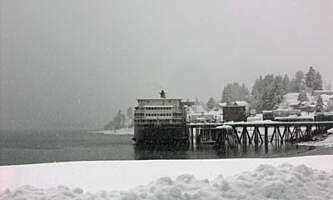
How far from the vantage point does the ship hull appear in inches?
145

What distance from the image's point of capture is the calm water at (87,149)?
3.57 metres

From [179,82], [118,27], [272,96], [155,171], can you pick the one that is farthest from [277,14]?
[155,171]

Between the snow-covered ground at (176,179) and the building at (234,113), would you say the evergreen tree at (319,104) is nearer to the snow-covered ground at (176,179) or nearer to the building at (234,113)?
the snow-covered ground at (176,179)

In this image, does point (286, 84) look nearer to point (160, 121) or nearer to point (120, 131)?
point (160, 121)

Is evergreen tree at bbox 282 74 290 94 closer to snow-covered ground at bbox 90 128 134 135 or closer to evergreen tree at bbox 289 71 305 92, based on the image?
evergreen tree at bbox 289 71 305 92

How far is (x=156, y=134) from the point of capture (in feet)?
12.1

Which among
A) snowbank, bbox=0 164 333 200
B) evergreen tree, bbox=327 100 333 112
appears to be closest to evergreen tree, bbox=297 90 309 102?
evergreen tree, bbox=327 100 333 112

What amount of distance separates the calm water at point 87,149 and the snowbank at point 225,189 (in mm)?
222

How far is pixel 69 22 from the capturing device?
383 cm

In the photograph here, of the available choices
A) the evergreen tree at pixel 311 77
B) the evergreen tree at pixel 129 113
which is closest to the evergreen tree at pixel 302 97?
the evergreen tree at pixel 311 77

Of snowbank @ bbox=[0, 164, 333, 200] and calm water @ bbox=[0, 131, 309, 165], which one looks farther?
calm water @ bbox=[0, 131, 309, 165]

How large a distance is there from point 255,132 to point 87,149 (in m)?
1.34

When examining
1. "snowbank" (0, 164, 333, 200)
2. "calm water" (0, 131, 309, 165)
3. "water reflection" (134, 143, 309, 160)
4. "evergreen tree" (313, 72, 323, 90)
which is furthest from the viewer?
"evergreen tree" (313, 72, 323, 90)

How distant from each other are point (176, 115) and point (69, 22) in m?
1.16
